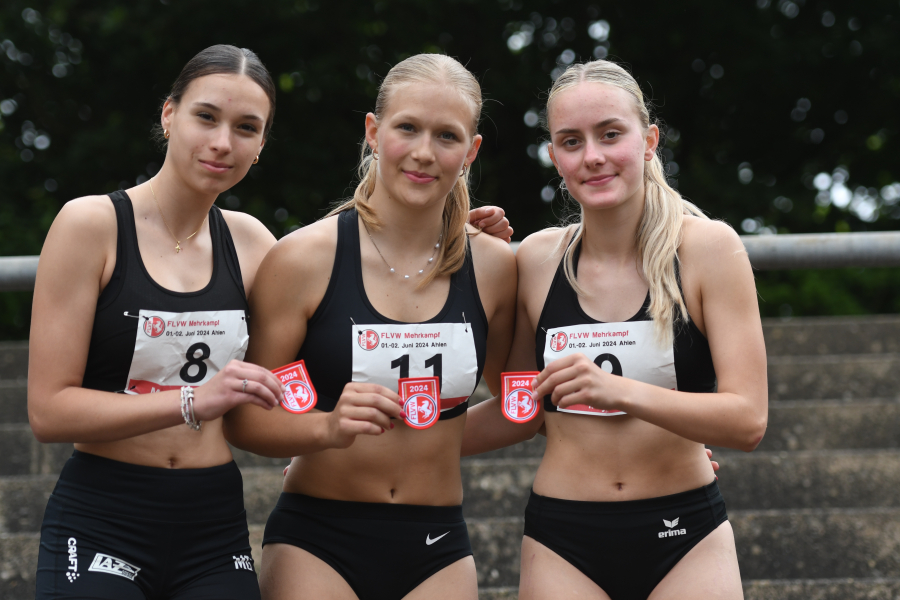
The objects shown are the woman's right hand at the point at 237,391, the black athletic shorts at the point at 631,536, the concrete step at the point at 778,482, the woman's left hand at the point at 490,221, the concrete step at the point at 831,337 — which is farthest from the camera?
the concrete step at the point at 831,337

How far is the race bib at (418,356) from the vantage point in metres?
2.80

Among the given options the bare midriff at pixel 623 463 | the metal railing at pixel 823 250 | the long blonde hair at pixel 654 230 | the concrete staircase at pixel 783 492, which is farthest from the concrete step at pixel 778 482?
the long blonde hair at pixel 654 230

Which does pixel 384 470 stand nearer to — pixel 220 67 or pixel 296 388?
pixel 296 388

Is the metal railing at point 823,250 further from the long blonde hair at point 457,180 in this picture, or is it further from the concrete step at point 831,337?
the concrete step at point 831,337

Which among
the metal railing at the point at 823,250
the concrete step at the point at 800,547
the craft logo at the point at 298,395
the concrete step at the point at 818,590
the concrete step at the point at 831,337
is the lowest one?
the concrete step at the point at 818,590

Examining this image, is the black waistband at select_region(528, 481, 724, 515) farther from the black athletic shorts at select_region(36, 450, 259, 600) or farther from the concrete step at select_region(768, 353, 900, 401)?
the concrete step at select_region(768, 353, 900, 401)

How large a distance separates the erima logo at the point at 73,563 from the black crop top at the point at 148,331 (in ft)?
1.43

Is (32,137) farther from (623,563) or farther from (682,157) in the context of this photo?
(623,563)

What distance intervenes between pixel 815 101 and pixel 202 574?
987cm

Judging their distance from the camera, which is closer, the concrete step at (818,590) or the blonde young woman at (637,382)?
the blonde young woman at (637,382)

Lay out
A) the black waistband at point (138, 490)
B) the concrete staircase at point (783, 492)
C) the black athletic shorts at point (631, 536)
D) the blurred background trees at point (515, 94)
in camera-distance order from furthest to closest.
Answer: the blurred background trees at point (515, 94)
the concrete staircase at point (783, 492)
the black athletic shorts at point (631, 536)
the black waistband at point (138, 490)

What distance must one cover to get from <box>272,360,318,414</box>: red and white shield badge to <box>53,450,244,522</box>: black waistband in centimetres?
36

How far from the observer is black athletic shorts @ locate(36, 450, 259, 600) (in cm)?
252

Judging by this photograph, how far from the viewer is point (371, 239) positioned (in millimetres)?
2996
